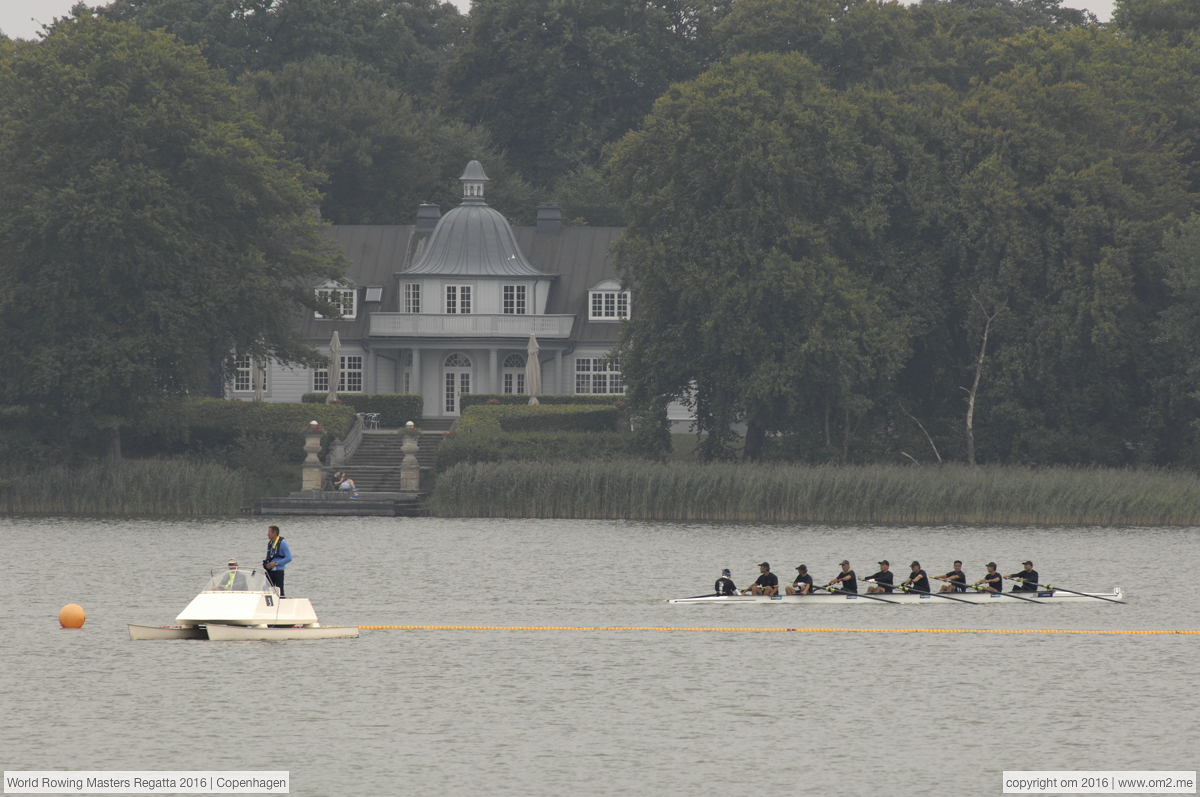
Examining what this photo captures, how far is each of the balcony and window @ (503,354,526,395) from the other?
88.5 inches

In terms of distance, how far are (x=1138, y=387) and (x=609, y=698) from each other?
138 ft

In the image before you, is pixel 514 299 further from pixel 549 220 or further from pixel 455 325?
pixel 549 220

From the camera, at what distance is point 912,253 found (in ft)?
224

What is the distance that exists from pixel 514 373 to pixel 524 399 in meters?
6.36

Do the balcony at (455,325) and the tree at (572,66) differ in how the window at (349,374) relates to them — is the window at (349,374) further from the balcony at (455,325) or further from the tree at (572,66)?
the tree at (572,66)

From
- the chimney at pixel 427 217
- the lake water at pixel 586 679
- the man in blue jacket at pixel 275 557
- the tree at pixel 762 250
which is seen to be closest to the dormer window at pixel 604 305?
the chimney at pixel 427 217

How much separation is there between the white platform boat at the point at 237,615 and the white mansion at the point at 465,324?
4652 cm

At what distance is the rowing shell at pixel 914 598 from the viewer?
3981 cm

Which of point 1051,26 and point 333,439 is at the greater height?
point 1051,26

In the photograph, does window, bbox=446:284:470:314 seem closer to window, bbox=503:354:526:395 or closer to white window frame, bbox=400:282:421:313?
white window frame, bbox=400:282:421:313

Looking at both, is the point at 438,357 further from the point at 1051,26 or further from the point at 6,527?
the point at 1051,26

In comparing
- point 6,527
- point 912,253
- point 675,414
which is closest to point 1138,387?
point 912,253

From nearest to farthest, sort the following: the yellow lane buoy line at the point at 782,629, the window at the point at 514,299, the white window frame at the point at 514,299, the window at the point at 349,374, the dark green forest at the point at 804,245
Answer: the yellow lane buoy line at the point at 782,629, the dark green forest at the point at 804,245, the window at the point at 349,374, the white window frame at the point at 514,299, the window at the point at 514,299

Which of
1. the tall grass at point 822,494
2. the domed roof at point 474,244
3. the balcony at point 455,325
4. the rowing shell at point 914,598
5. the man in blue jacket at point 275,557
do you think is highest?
the domed roof at point 474,244
